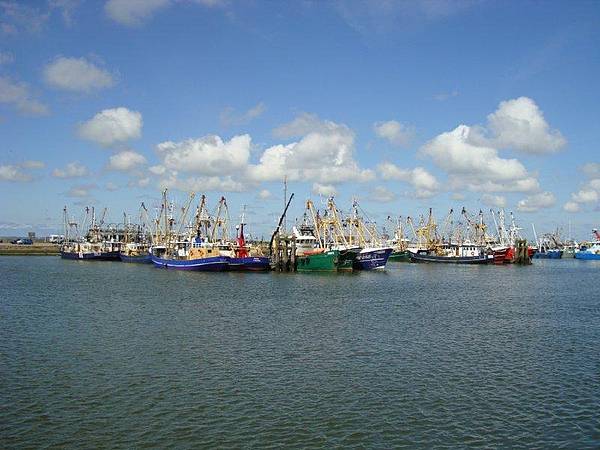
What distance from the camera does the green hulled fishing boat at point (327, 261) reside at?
267ft

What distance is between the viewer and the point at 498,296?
53.5 metres

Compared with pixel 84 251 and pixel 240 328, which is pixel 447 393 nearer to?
pixel 240 328

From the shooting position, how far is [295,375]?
22.6m

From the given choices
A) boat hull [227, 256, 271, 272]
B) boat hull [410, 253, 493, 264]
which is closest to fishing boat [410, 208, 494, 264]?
boat hull [410, 253, 493, 264]

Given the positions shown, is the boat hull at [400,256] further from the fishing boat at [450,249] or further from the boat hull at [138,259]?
the boat hull at [138,259]

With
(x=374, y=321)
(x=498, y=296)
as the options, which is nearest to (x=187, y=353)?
(x=374, y=321)

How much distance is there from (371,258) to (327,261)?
9653 millimetres

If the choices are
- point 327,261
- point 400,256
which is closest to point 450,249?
point 400,256

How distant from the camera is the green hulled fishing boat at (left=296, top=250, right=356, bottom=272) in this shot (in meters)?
81.4

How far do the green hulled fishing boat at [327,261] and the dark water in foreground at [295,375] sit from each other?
37295 millimetres

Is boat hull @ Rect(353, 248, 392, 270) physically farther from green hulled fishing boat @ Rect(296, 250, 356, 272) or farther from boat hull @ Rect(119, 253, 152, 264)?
boat hull @ Rect(119, 253, 152, 264)

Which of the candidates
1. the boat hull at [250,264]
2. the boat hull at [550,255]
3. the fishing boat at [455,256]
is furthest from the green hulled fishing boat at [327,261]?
the boat hull at [550,255]

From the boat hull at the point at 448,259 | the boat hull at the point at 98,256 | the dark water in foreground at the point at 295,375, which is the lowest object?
the dark water in foreground at the point at 295,375

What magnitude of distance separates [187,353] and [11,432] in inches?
401
